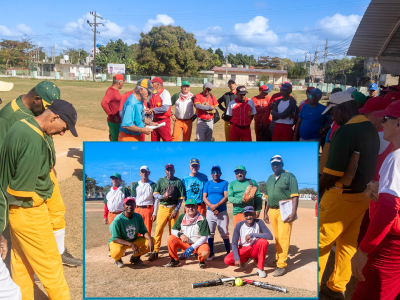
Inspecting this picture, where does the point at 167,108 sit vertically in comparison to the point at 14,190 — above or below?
above

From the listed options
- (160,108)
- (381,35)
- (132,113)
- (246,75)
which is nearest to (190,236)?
(132,113)

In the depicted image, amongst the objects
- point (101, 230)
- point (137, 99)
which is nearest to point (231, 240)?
point (101, 230)

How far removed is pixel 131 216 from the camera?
2.81 metres

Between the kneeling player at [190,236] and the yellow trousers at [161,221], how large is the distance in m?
0.08

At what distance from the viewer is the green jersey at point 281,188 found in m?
2.77

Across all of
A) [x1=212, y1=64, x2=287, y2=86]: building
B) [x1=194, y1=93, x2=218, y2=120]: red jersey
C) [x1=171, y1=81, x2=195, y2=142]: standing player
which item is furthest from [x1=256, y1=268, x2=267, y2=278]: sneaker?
[x1=212, y1=64, x2=287, y2=86]: building

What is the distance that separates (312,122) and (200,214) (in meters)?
3.60

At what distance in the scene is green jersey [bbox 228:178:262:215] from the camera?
9.09 ft

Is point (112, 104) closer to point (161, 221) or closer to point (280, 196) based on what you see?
point (161, 221)

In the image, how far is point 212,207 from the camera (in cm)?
281

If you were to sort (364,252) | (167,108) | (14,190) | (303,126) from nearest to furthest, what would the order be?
(364,252) < (14,190) < (303,126) < (167,108)

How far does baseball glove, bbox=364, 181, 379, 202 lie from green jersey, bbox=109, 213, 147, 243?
6.56ft

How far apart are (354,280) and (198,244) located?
2165 millimetres

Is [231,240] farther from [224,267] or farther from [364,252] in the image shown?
[364,252]
